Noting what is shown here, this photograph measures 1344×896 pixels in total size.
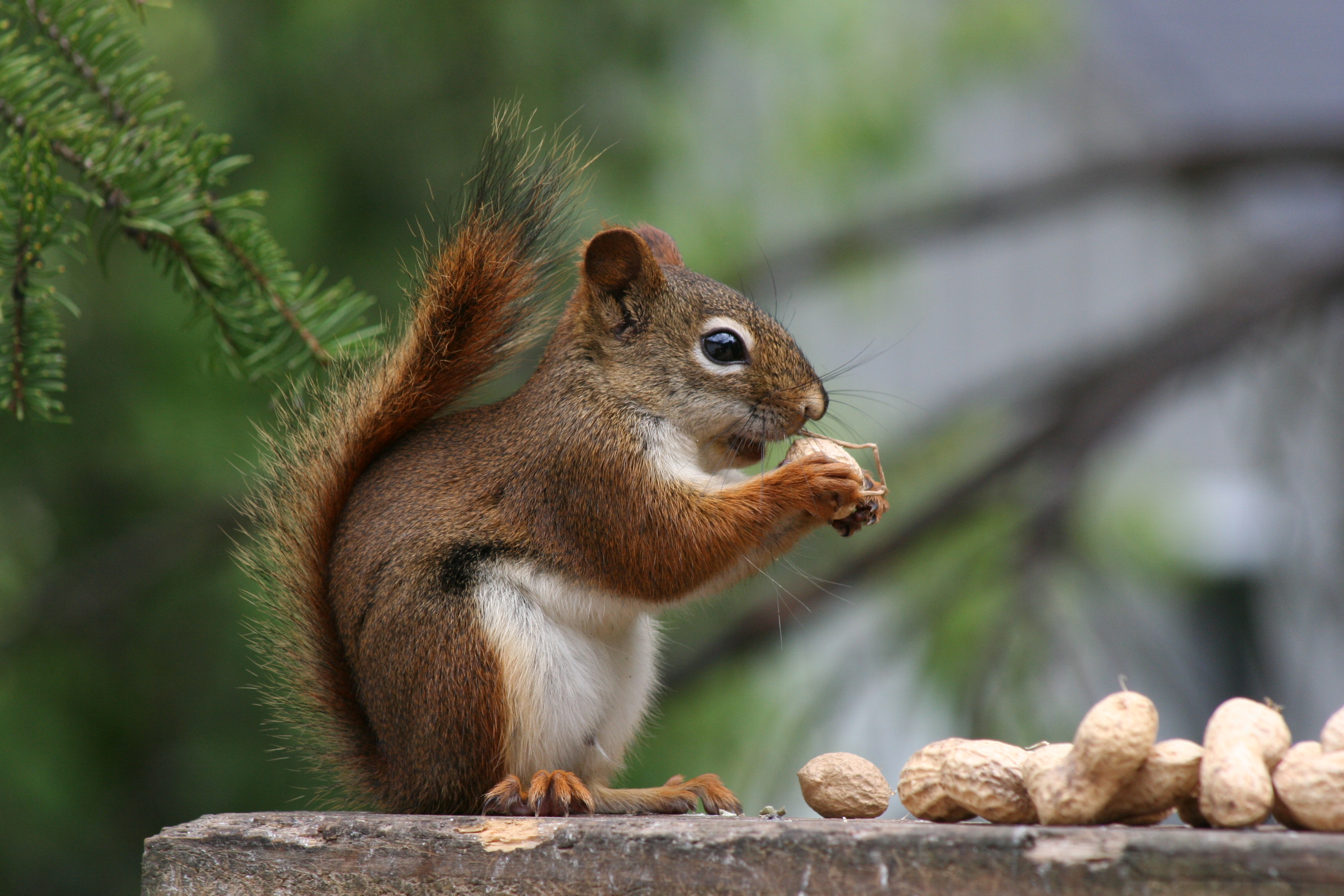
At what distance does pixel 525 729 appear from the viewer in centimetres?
123

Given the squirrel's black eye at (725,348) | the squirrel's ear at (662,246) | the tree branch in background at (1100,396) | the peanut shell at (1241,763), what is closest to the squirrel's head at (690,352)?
the squirrel's black eye at (725,348)

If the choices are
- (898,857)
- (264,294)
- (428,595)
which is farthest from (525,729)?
(264,294)

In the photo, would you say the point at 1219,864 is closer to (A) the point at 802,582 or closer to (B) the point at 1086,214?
(A) the point at 802,582

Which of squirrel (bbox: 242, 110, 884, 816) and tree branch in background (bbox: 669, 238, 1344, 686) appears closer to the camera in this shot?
squirrel (bbox: 242, 110, 884, 816)

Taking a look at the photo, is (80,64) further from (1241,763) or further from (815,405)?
(1241,763)

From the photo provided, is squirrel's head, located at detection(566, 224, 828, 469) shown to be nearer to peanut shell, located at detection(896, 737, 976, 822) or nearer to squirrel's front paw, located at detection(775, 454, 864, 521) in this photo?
squirrel's front paw, located at detection(775, 454, 864, 521)

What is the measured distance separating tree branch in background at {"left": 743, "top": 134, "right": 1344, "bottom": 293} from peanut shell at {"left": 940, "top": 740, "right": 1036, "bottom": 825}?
172cm

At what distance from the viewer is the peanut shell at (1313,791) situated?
864mm

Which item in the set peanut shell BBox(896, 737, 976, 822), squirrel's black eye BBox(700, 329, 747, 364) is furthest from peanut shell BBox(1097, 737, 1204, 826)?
squirrel's black eye BBox(700, 329, 747, 364)

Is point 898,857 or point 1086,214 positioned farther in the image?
point 1086,214

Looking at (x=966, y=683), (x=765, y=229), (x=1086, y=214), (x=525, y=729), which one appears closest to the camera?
(x=525, y=729)

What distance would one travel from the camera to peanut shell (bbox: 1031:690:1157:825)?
0.92 metres

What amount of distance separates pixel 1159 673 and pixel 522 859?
75.5 inches

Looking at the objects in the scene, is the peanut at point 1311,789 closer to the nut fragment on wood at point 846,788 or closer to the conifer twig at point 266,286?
the nut fragment on wood at point 846,788
